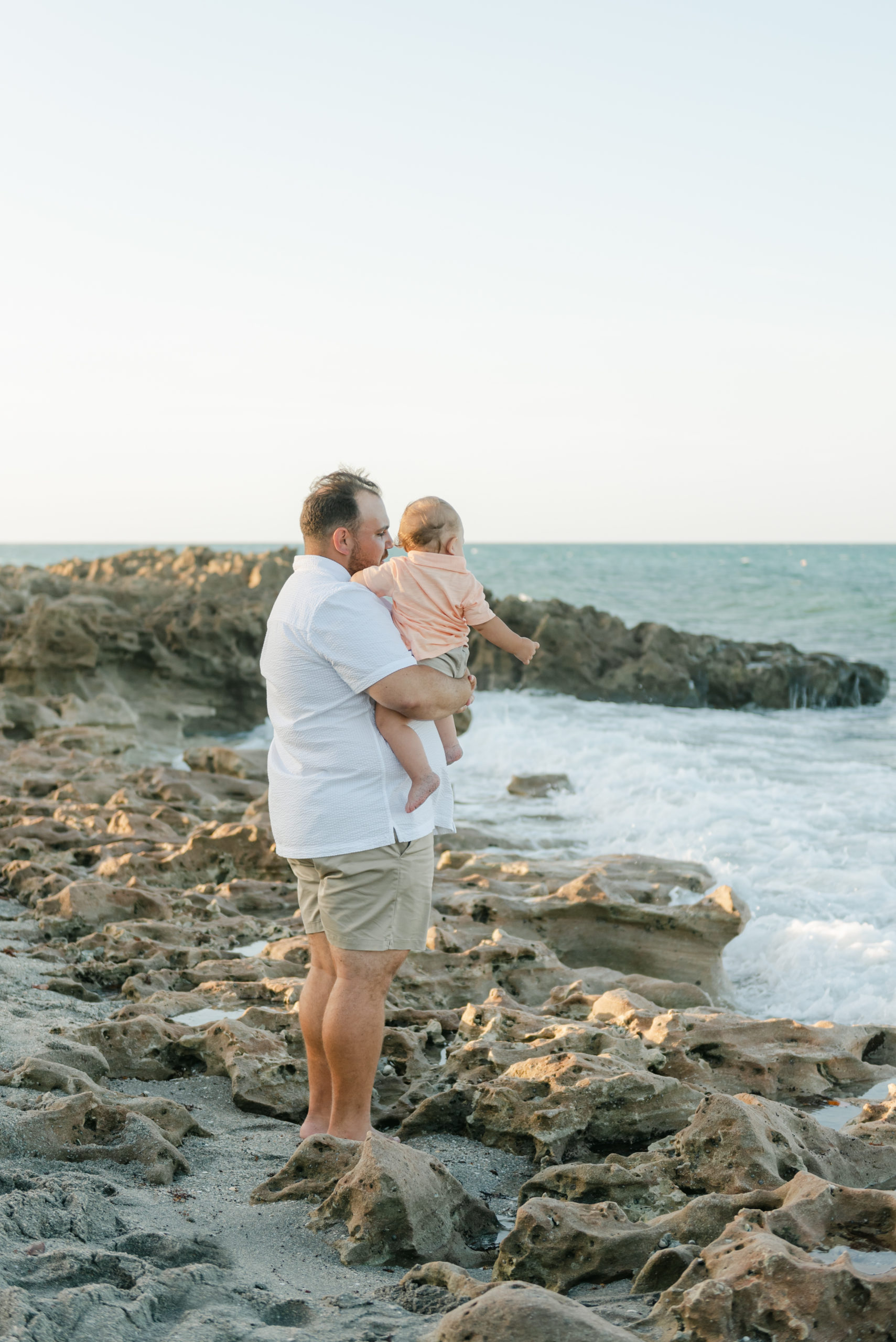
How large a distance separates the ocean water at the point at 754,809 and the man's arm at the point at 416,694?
343 cm

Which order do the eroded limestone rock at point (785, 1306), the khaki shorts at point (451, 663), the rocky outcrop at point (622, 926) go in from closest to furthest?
the eroded limestone rock at point (785, 1306), the khaki shorts at point (451, 663), the rocky outcrop at point (622, 926)

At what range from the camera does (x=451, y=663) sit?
3150 mm

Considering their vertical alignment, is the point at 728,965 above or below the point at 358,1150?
below

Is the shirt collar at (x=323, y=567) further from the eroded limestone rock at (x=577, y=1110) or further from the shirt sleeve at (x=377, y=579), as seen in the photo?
the eroded limestone rock at (x=577, y=1110)

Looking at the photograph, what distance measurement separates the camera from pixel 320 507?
3033 mm

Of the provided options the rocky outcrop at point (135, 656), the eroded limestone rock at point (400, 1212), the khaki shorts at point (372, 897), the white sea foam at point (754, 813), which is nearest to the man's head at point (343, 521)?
the khaki shorts at point (372, 897)

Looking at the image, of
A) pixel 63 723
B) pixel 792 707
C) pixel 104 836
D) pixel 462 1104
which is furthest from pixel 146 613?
pixel 462 1104

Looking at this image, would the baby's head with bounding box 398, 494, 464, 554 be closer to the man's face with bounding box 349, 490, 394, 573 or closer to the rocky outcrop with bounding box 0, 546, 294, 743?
the man's face with bounding box 349, 490, 394, 573

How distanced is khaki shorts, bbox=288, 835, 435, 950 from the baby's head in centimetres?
86

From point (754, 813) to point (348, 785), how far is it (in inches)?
288

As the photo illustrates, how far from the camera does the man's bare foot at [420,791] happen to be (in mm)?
2908

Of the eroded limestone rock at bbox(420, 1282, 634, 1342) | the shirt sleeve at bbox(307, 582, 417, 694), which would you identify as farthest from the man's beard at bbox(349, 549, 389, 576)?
the eroded limestone rock at bbox(420, 1282, 634, 1342)

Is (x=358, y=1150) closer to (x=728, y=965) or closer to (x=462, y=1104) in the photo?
(x=462, y=1104)

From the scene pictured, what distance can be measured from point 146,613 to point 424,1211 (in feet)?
48.2
